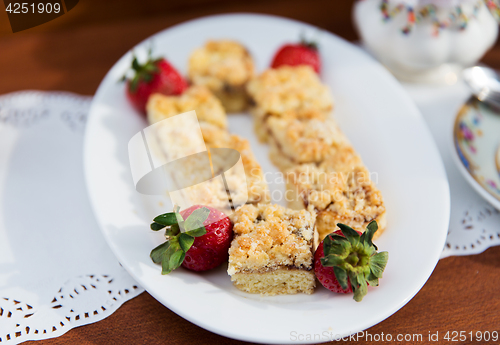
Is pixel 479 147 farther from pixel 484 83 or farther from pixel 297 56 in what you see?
pixel 297 56

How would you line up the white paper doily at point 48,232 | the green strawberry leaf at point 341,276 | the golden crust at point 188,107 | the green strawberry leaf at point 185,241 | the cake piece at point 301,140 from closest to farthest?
the green strawberry leaf at point 341,276 → the green strawberry leaf at point 185,241 → the white paper doily at point 48,232 → the cake piece at point 301,140 → the golden crust at point 188,107

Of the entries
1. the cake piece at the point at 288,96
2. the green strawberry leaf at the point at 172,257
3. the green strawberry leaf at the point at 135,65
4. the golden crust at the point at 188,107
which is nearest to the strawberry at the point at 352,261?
the green strawberry leaf at the point at 172,257

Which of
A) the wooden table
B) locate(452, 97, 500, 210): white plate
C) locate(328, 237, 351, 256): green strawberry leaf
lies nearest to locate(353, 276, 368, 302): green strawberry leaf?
locate(328, 237, 351, 256): green strawberry leaf

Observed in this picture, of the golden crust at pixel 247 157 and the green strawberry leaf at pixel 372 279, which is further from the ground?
the golden crust at pixel 247 157

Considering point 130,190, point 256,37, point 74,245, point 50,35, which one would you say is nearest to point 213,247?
point 130,190

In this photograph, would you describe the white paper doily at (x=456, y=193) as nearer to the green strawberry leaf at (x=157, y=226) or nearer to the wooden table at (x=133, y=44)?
the wooden table at (x=133, y=44)

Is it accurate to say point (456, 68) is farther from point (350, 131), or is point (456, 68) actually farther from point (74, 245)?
A: point (74, 245)

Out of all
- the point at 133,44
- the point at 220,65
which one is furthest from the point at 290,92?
the point at 133,44
